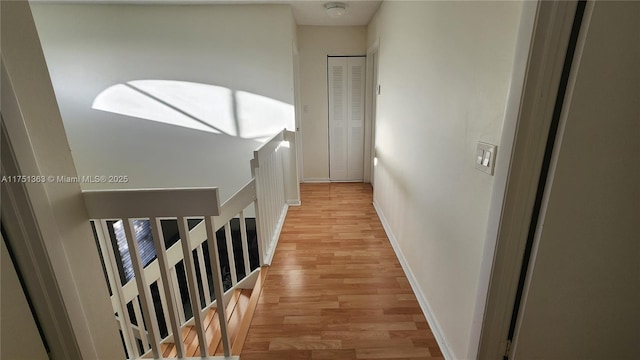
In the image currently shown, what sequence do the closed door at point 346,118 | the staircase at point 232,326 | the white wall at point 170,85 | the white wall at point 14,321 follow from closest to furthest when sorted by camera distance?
1. the white wall at point 14,321
2. the staircase at point 232,326
3. the white wall at point 170,85
4. the closed door at point 346,118

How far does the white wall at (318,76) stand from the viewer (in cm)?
397

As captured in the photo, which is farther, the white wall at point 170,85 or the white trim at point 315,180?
the white trim at point 315,180

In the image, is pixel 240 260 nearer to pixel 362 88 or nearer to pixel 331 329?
pixel 331 329

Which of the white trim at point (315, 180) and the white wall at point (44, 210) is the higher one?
the white wall at point (44, 210)

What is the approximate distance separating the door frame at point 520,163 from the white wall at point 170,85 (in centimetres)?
278

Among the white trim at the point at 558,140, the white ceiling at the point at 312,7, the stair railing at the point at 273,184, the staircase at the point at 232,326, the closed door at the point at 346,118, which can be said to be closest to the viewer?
the white trim at the point at 558,140

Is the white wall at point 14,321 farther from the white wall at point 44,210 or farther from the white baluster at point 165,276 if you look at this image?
the white baluster at point 165,276

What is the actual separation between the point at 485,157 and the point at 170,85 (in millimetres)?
3634

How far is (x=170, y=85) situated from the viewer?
11.1 feet

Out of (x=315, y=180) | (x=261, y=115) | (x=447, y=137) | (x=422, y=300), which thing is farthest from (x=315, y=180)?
(x=447, y=137)

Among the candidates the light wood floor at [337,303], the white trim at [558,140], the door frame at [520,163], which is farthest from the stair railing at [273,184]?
the white trim at [558,140]

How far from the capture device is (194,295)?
1315 millimetres

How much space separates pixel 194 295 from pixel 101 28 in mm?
3650

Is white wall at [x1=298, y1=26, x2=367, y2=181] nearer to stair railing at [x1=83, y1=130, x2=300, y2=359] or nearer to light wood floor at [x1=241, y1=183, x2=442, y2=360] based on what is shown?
light wood floor at [x1=241, y1=183, x2=442, y2=360]
